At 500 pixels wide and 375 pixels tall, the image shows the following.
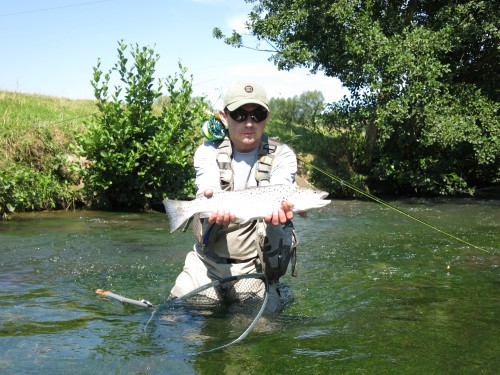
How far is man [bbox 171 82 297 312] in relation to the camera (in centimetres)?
540

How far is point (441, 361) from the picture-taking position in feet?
16.0

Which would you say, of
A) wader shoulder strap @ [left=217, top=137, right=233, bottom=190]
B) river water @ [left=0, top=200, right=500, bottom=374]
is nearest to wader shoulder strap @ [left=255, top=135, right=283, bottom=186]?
wader shoulder strap @ [left=217, top=137, right=233, bottom=190]

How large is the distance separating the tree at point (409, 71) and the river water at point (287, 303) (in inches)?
204

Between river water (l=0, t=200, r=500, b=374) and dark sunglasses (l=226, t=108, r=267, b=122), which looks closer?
river water (l=0, t=200, r=500, b=374)

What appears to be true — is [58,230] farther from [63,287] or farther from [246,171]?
[246,171]

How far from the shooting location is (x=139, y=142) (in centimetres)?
1322

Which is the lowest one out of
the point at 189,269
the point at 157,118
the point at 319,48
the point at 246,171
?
the point at 189,269

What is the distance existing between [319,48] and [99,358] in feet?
47.9

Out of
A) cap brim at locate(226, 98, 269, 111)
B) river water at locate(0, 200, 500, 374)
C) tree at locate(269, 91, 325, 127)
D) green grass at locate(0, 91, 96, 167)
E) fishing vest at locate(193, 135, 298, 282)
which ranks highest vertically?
tree at locate(269, 91, 325, 127)

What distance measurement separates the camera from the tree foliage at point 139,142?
12.9 metres

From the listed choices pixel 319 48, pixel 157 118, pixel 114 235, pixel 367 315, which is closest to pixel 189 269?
pixel 367 315

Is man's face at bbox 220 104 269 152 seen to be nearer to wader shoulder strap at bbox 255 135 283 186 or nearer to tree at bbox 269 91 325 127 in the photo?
wader shoulder strap at bbox 255 135 283 186

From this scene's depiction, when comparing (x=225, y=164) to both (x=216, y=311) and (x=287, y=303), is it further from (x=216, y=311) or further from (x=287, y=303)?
(x=287, y=303)

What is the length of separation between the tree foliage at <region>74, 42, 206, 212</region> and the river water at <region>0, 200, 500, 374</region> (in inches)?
48.0
